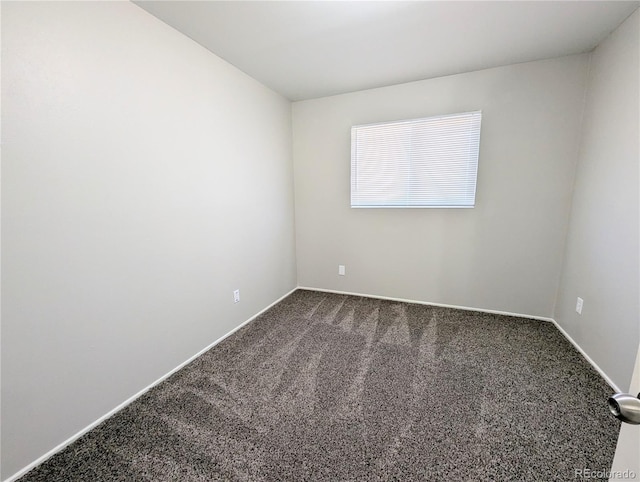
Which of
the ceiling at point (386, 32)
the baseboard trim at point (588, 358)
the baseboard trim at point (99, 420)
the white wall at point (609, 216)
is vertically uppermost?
the ceiling at point (386, 32)

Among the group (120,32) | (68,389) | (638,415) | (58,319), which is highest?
(120,32)

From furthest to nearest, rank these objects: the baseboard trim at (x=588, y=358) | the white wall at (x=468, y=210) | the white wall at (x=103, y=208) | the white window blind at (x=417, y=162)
→ the white window blind at (x=417, y=162)
the white wall at (x=468, y=210)
the baseboard trim at (x=588, y=358)
the white wall at (x=103, y=208)

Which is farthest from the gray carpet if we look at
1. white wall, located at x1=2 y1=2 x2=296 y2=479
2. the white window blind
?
the white window blind

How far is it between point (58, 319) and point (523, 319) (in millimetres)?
3703

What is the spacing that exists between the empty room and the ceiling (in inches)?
0.8

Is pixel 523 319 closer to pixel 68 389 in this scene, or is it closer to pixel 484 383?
pixel 484 383

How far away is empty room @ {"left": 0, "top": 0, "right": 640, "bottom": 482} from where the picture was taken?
51.4 inches

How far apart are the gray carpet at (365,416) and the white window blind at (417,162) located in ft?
4.70

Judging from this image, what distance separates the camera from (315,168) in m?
3.38

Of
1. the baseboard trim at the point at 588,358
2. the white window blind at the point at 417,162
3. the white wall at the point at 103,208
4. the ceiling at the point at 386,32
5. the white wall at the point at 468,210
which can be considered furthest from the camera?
the white window blind at the point at 417,162

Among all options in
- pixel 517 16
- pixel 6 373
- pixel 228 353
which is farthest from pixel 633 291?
pixel 6 373

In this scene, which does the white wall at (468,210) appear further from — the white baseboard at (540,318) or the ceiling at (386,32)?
the ceiling at (386,32)

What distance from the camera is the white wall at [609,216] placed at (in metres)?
1.70

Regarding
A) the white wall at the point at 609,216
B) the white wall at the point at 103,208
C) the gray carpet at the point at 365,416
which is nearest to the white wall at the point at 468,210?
the white wall at the point at 609,216
